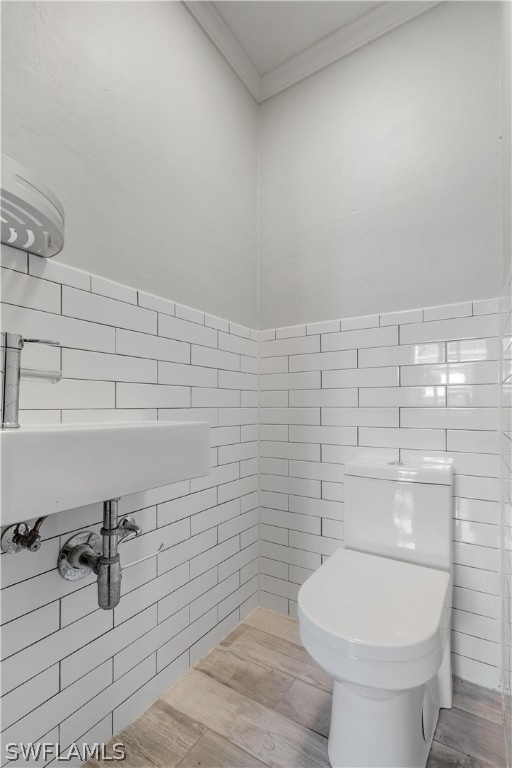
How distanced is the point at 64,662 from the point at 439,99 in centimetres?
217

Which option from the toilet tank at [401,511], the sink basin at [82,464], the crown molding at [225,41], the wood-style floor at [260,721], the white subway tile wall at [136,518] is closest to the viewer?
the sink basin at [82,464]

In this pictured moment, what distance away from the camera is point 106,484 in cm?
68

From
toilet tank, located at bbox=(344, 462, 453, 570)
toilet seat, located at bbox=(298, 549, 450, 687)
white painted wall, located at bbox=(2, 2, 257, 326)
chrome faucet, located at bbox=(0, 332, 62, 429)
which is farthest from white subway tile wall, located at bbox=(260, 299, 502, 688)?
chrome faucet, located at bbox=(0, 332, 62, 429)

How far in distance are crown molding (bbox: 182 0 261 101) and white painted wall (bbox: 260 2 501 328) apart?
0.43 ft

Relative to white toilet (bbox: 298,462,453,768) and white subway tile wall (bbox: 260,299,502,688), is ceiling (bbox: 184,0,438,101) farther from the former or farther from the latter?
white toilet (bbox: 298,462,453,768)

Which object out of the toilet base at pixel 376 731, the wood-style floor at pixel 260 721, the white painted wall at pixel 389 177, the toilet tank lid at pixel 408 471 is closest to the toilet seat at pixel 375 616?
the toilet base at pixel 376 731

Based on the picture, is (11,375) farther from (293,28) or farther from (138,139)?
(293,28)

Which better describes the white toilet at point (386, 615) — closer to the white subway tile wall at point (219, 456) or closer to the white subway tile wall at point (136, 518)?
the white subway tile wall at point (219, 456)

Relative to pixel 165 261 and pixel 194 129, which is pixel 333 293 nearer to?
pixel 165 261

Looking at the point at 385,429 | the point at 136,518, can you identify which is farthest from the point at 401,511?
the point at 136,518

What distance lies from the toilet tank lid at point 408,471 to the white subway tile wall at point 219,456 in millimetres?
55

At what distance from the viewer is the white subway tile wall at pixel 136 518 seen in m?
0.85

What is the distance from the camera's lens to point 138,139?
1163mm

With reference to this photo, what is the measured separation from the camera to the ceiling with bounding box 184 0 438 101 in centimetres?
142
